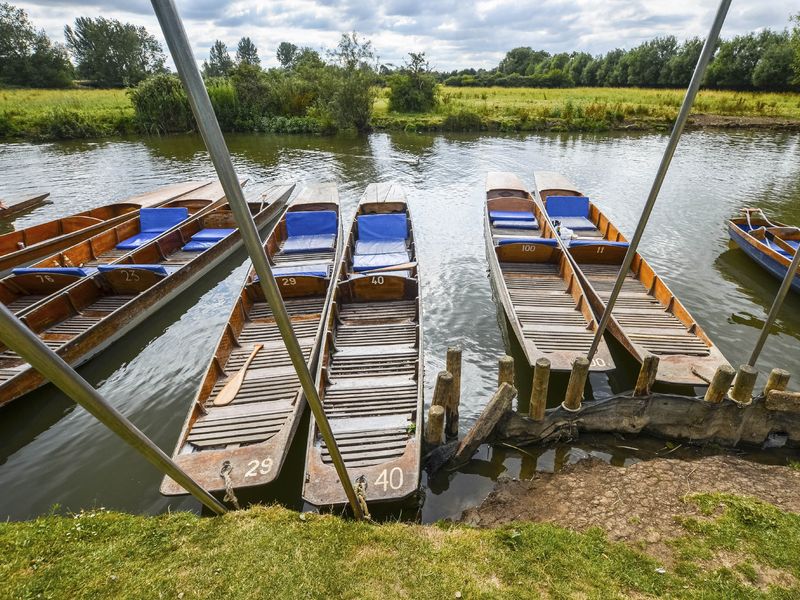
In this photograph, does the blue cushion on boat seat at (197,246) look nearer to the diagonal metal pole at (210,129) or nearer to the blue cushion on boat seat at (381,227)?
the blue cushion on boat seat at (381,227)

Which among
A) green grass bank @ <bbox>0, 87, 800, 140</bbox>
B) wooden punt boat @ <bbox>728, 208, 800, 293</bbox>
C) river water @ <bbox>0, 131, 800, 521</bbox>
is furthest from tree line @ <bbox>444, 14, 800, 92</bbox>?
wooden punt boat @ <bbox>728, 208, 800, 293</bbox>

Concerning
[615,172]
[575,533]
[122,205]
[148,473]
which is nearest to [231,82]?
[122,205]

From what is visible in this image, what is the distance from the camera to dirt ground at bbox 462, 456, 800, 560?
5.18 m

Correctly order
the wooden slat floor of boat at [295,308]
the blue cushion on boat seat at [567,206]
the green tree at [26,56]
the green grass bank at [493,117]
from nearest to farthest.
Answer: the wooden slat floor of boat at [295,308]
the blue cushion on boat seat at [567,206]
the green grass bank at [493,117]
the green tree at [26,56]

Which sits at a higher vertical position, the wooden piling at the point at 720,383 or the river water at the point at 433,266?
the wooden piling at the point at 720,383

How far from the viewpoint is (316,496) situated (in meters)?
5.22

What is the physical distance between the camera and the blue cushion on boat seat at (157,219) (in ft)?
47.2

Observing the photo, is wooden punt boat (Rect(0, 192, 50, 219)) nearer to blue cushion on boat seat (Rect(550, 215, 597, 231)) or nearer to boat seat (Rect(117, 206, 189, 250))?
boat seat (Rect(117, 206, 189, 250))

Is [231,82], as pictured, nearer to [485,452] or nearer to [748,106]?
[485,452]

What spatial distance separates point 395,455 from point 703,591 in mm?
3660

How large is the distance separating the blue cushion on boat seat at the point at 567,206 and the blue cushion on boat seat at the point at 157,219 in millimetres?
13172

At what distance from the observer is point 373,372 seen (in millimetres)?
7621

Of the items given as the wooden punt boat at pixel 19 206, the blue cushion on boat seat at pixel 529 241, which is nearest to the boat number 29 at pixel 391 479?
the blue cushion on boat seat at pixel 529 241

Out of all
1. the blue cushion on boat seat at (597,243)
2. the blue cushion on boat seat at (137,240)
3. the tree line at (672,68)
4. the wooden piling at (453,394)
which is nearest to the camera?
the wooden piling at (453,394)
